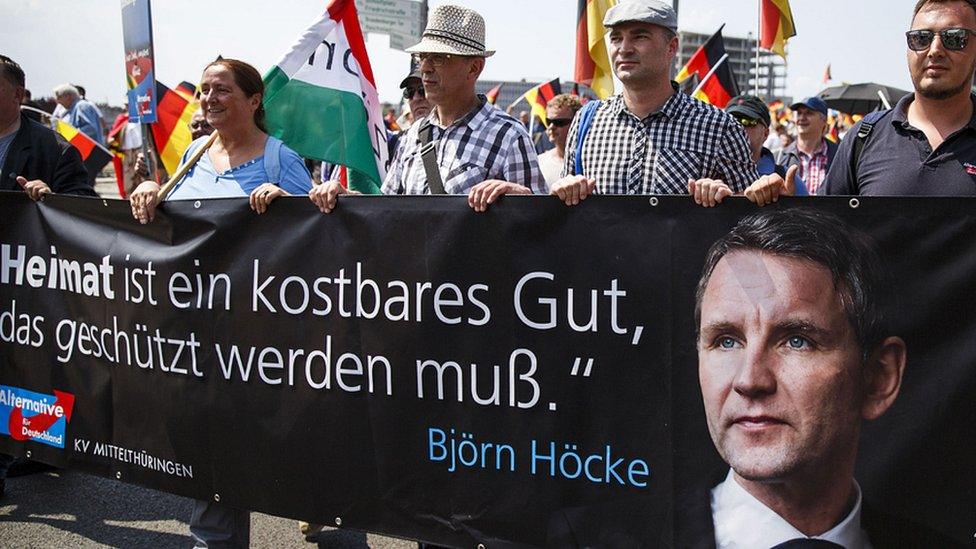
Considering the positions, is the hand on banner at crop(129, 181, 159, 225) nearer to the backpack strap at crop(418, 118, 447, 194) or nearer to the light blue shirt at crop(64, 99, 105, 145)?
the backpack strap at crop(418, 118, 447, 194)

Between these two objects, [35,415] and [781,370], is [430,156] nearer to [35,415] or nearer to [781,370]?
[781,370]

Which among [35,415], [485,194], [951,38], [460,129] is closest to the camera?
[951,38]

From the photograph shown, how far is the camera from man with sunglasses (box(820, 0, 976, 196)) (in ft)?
9.48

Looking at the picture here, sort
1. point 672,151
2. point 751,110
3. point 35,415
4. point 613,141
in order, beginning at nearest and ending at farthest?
point 672,151 < point 613,141 < point 35,415 < point 751,110

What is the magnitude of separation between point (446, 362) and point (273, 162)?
4.14 ft

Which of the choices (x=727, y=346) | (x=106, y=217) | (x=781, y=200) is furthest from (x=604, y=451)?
(x=106, y=217)

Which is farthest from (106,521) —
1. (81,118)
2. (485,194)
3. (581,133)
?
(81,118)

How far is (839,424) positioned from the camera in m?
2.61

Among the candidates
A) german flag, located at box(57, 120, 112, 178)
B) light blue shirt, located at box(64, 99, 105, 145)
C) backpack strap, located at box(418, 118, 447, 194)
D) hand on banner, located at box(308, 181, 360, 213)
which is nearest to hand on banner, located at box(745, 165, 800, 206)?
backpack strap, located at box(418, 118, 447, 194)

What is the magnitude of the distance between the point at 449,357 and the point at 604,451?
0.59 meters

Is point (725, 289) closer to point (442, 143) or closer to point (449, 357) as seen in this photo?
point (449, 357)

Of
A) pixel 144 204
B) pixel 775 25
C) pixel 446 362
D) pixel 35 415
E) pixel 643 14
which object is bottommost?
pixel 35 415

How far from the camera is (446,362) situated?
10.4 ft

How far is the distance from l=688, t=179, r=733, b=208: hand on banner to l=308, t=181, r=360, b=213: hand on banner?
1276 millimetres
